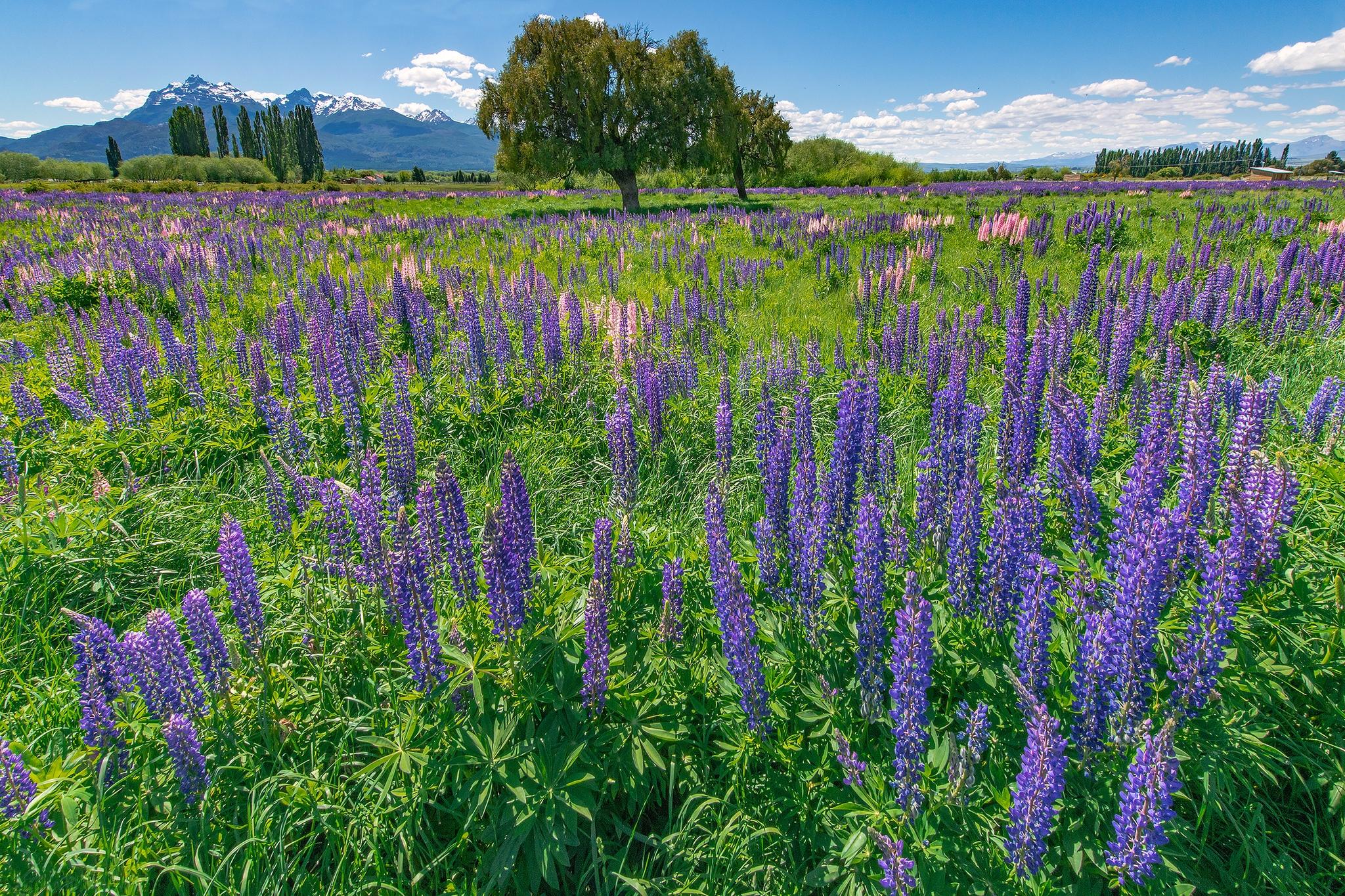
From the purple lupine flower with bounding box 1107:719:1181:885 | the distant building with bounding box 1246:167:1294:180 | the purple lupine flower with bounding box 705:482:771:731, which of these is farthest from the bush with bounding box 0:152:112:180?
the distant building with bounding box 1246:167:1294:180

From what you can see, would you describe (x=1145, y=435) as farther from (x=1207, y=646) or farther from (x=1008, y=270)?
(x=1008, y=270)

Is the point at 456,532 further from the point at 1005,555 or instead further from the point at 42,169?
the point at 42,169

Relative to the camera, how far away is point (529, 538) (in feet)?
8.71

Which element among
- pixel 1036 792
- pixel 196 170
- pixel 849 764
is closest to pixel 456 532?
pixel 849 764

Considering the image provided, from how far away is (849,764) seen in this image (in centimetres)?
216

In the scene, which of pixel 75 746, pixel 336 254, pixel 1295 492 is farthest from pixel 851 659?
pixel 336 254

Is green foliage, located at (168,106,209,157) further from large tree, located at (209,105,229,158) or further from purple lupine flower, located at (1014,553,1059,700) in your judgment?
purple lupine flower, located at (1014,553,1059,700)

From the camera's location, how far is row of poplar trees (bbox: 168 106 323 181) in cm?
9300

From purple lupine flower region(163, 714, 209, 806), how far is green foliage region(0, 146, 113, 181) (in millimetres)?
81027

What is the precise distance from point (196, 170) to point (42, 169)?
16.9 meters

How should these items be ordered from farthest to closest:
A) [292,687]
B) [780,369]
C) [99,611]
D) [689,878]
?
[780,369]
[99,611]
[292,687]
[689,878]

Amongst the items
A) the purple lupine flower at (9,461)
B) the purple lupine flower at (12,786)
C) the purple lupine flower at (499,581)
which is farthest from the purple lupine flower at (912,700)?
the purple lupine flower at (9,461)

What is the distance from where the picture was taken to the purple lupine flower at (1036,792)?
5.67 ft

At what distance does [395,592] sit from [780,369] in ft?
13.9
